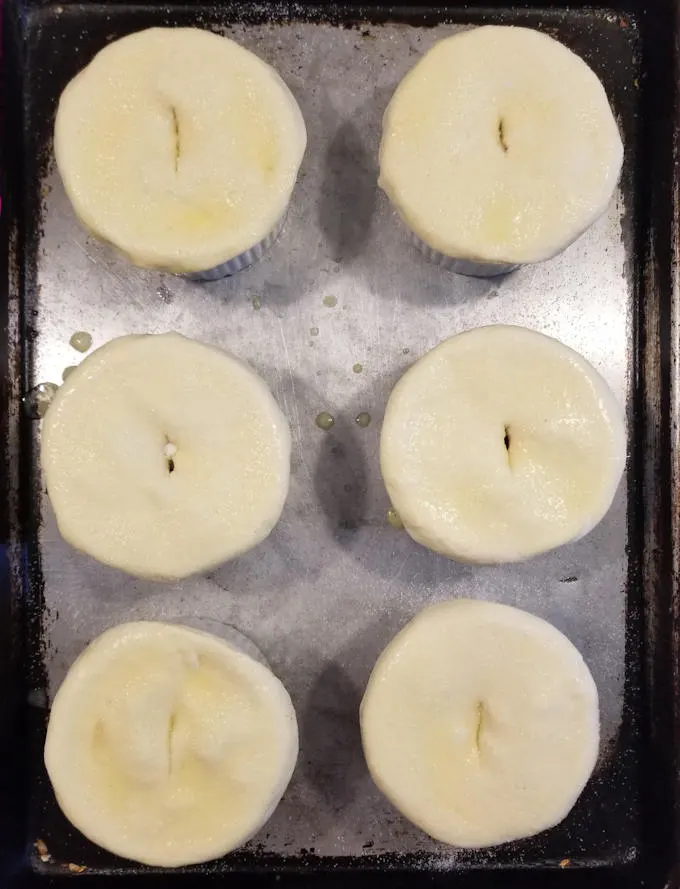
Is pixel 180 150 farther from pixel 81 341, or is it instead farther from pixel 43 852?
pixel 43 852

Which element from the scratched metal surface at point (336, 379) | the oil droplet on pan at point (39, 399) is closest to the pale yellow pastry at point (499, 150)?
the scratched metal surface at point (336, 379)

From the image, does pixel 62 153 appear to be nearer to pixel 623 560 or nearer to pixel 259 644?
pixel 259 644

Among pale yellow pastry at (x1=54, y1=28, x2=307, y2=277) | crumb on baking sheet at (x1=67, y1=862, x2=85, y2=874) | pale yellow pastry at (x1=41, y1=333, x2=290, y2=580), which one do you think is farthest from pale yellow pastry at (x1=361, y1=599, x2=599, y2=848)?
pale yellow pastry at (x1=54, y1=28, x2=307, y2=277)

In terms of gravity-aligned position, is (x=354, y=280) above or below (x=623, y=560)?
above

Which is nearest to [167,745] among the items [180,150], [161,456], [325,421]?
[161,456]

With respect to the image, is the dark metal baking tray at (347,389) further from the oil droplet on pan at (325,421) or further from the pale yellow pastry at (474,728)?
the pale yellow pastry at (474,728)

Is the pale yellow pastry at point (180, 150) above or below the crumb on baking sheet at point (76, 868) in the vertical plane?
above

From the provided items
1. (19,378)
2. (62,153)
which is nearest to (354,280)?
(62,153)
